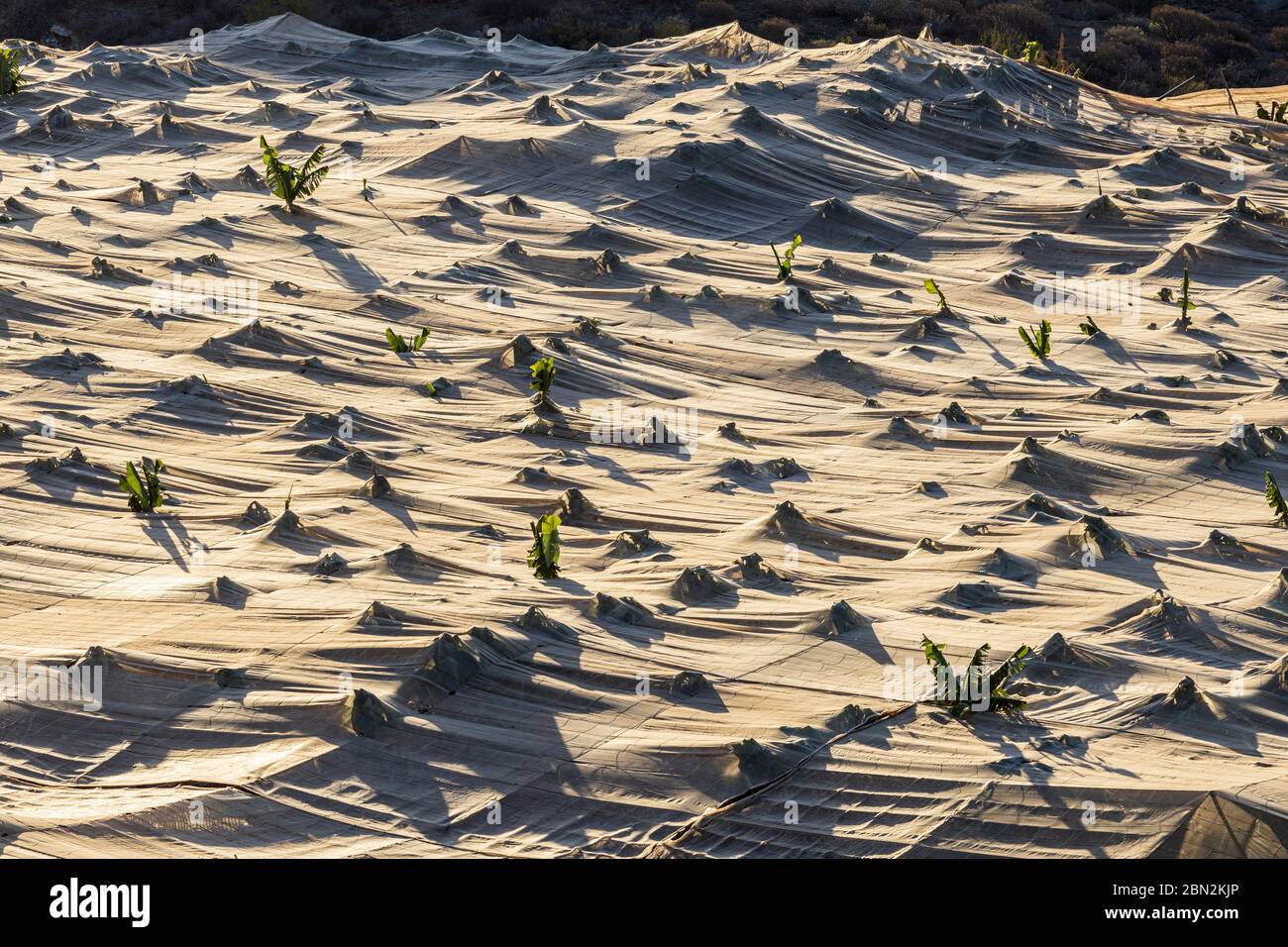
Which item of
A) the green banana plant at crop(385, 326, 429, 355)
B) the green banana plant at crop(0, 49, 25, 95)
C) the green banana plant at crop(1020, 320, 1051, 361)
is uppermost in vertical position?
the green banana plant at crop(0, 49, 25, 95)

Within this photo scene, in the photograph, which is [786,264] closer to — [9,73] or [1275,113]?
[1275,113]

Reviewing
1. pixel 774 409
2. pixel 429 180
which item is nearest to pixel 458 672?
pixel 774 409

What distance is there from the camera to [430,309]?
54.2 ft

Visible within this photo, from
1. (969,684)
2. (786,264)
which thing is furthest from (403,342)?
(969,684)

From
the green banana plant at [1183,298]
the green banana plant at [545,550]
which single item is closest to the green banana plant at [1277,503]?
the green banana plant at [1183,298]

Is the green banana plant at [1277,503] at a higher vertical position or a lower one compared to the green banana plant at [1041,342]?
lower

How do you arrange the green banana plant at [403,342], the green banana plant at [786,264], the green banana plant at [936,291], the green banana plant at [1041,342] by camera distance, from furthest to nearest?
1. the green banana plant at [786,264]
2. the green banana plant at [936,291]
3. the green banana plant at [1041,342]
4. the green banana plant at [403,342]

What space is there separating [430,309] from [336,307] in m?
0.96

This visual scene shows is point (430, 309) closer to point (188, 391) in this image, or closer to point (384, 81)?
point (188, 391)

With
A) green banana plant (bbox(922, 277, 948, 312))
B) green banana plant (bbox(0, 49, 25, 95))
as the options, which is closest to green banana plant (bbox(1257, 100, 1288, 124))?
green banana plant (bbox(922, 277, 948, 312))

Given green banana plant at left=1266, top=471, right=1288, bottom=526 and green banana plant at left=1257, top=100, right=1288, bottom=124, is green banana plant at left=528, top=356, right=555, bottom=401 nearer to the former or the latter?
green banana plant at left=1266, top=471, right=1288, bottom=526

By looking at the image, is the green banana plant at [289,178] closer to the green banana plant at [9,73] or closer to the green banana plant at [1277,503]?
the green banana plant at [9,73]

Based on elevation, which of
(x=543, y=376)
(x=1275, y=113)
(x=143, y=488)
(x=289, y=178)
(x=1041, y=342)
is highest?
(x=1275, y=113)

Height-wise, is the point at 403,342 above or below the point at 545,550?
above
